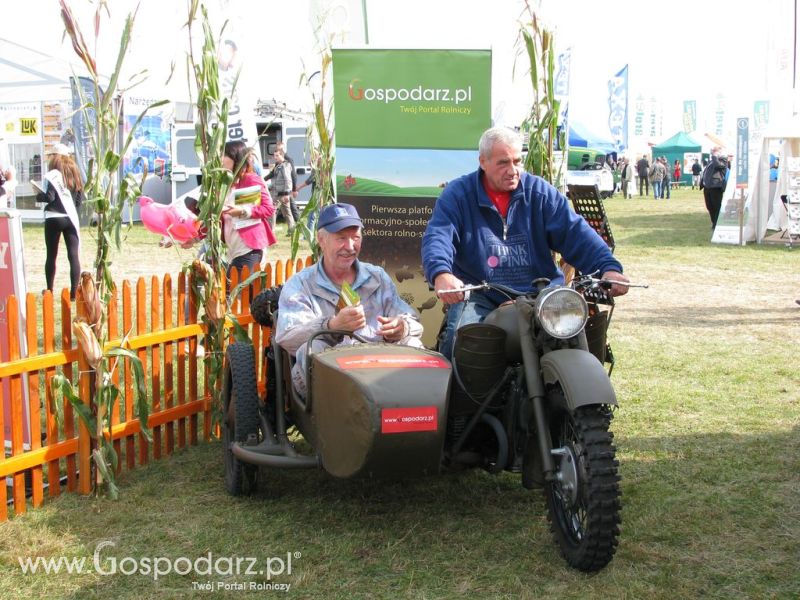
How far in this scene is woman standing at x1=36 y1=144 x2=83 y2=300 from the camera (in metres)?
9.73

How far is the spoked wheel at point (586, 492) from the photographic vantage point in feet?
10.5

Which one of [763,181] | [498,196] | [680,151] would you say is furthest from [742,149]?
[680,151]

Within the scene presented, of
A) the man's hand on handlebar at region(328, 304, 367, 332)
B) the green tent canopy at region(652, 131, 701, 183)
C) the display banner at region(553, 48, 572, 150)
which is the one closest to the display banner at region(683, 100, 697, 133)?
the green tent canopy at region(652, 131, 701, 183)

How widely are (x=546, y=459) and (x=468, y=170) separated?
281 cm

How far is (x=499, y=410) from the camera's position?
3836mm

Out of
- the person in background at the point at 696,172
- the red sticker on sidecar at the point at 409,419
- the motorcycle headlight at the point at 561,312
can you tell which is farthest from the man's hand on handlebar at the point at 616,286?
the person in background at the point at 696,172

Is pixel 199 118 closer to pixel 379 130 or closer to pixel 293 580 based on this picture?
pixel 379 130

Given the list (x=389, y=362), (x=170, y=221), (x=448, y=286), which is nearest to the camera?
(x=389, y=362)

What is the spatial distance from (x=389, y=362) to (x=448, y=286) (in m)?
0.46

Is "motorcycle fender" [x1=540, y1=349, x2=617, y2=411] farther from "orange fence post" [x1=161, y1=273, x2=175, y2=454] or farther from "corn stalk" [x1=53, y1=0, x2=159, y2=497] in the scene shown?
"orange fence post" [x1=161, y1=273, x2=175, y2=454]

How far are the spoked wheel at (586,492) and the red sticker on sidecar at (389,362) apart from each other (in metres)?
0.57

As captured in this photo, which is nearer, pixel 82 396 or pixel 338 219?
pixel 338 219

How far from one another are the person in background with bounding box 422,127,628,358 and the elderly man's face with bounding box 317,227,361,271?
35 centimetres

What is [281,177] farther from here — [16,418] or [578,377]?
[578,377]
